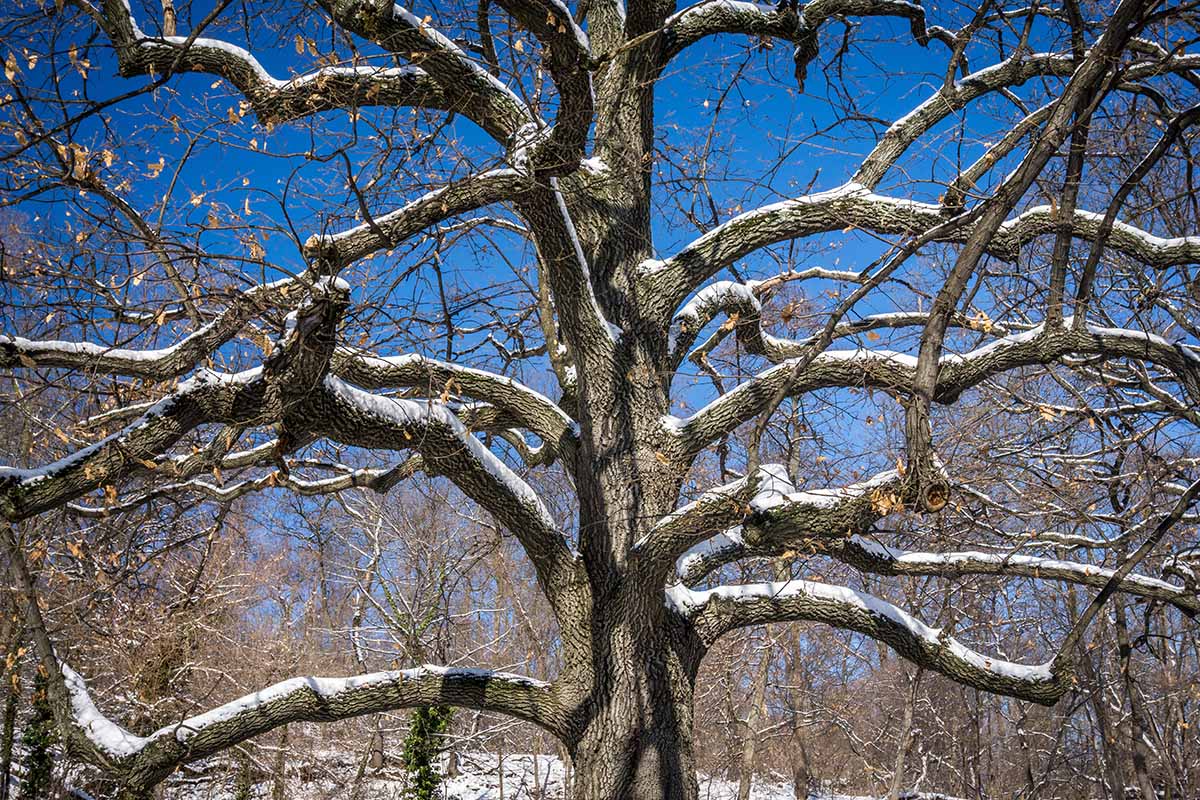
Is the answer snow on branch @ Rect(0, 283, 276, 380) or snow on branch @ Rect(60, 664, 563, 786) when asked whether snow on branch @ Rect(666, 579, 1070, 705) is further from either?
snow on branch @ Rect(0, 283, 276, 380)

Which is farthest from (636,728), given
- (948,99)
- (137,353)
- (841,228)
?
(948,99)

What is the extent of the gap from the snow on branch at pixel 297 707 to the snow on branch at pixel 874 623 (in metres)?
1.13

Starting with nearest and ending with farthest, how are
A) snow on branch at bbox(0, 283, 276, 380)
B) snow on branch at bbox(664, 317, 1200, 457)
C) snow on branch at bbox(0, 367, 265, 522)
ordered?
snow on branch at bbox(0, 367, 265, 522) < snow on branch at bbox(0, 283, 276, 380) < snow on branch at bbox(664, 317, 1200, 457)

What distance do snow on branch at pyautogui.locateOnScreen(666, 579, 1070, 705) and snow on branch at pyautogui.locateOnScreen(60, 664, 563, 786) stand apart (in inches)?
44.4

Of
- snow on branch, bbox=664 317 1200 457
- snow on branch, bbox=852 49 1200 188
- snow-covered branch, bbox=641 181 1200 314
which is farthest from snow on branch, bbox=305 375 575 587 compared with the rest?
snow on branch, bbox=852 49 1200 188

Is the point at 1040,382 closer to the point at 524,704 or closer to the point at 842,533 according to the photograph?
the point at 842,533

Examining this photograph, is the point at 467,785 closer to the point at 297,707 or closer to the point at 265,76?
the point at 297,707

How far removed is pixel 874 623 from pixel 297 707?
3.41 meters

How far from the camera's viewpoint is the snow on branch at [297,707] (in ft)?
15.7

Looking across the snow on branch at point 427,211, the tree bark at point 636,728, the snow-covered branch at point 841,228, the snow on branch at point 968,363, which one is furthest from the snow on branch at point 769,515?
the snow on branch at point 427,211

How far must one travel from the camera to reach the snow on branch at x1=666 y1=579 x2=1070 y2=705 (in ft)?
17.4

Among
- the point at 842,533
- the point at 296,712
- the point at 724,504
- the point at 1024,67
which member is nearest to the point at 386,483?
the point at 296,712

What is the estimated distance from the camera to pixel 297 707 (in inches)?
194

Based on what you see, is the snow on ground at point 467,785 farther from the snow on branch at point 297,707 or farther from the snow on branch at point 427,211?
the snow on branch at point 427,211
